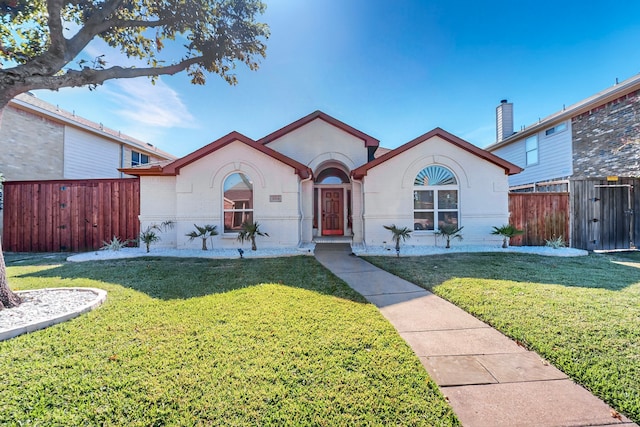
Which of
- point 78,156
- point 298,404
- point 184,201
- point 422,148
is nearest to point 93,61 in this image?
point 184,201

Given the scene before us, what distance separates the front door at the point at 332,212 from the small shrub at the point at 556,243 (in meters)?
→ 8.67

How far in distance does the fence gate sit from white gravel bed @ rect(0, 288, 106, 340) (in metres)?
15.5

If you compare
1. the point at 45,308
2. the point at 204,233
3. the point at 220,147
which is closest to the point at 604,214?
the point at 220,147

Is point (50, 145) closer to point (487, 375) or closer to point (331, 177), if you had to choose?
point (331, 177)

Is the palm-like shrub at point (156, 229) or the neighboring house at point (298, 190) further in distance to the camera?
the palm-like shrub at point (156, 229)

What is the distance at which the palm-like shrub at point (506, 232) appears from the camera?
31.8 ft

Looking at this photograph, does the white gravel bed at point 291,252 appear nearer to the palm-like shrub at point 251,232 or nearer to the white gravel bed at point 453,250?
the white gravel bed at point 453,250

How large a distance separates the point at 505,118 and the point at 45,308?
23.1 meters

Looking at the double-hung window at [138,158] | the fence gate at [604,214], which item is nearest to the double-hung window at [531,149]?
the fence gate at [604,214]

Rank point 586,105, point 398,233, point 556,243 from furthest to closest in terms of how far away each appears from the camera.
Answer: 1. point 586,105
2. point 556,243
3. point 398,233

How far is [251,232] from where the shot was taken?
9594mm

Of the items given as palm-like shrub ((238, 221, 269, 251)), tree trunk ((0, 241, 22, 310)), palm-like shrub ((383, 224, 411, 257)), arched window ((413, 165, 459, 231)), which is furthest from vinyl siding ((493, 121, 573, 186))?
tree trunk ((0, 241, 22, 310))

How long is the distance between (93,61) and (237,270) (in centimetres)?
591

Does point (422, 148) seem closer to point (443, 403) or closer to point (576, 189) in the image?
point (576, 189)
